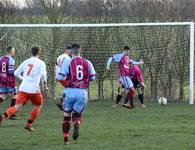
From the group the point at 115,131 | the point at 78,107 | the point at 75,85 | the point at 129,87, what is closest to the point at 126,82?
the point at 129,87

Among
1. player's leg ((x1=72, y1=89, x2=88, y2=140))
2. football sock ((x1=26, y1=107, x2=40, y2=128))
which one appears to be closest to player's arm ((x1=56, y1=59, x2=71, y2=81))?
player's leg ((x1=72, y1=89, x2=88, y2=140))

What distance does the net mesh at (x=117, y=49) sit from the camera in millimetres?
21859

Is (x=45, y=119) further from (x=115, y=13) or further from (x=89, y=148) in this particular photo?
(x=115, y=13)

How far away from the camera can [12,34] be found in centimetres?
A: 2255

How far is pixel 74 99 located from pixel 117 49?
11871mm

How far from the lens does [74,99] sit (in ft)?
35.5

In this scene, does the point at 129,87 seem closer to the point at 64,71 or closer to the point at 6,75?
the point at 6,75

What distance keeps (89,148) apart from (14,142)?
1643 mm

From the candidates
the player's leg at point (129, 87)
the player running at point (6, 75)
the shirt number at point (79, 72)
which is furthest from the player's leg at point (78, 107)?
the player's leg at point (129, 87)

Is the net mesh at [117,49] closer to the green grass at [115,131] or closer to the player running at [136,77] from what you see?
the player running at [136,77]

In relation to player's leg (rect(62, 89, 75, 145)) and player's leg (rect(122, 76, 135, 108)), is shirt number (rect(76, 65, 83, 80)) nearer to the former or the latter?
player's leg (rect(62, 89, 75, 145))

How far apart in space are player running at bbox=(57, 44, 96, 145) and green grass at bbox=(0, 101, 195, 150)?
41 cm

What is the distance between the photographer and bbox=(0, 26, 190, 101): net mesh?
71.7ft

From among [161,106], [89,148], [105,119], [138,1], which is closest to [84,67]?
[89,148]
